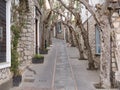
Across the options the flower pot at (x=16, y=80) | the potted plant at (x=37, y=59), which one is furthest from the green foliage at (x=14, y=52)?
the potted plant at (x=37, y=59)

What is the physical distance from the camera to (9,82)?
441 inches

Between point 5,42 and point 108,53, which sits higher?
point 5,42

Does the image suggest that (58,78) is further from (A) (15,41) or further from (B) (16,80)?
(A) (15,41)

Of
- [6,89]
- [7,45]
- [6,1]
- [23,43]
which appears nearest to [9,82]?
[6,89]

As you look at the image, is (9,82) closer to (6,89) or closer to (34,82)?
(6,89)

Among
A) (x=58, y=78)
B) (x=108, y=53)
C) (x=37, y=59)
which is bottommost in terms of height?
(x=58, y=78)

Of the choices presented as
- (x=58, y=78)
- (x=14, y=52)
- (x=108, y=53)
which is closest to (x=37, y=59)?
(x=58, y=78)

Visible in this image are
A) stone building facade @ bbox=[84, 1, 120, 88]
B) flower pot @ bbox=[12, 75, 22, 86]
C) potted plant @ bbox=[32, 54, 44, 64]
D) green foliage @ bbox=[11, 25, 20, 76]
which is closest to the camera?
stone building facade @ bbox=[84, 1, 120, 88]

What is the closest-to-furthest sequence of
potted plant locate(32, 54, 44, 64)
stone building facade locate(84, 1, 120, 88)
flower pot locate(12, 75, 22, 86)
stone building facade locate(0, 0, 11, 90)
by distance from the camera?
stone building facade locate(0, 0, 11, 90)
stone building facade locate(84, 1, 120, 88)
flower pot locate(12, 75, 22, 86)
potted plant locate(32, 54, 44, 64)

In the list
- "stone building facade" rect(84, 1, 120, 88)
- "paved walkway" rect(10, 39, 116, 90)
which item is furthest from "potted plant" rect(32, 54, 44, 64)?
"stone building facade" rect(84, 1, 120, 88)

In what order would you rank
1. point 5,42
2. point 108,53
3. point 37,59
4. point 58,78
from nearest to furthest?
1. point 5,42
2. point 108,53
3. point 58,78
4. point 37,59

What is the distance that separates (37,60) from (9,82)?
286 inches

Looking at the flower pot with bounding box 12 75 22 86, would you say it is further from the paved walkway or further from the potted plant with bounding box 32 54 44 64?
the potted plant with bounding box 32 54 44 64

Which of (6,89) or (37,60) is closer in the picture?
(6,89)
